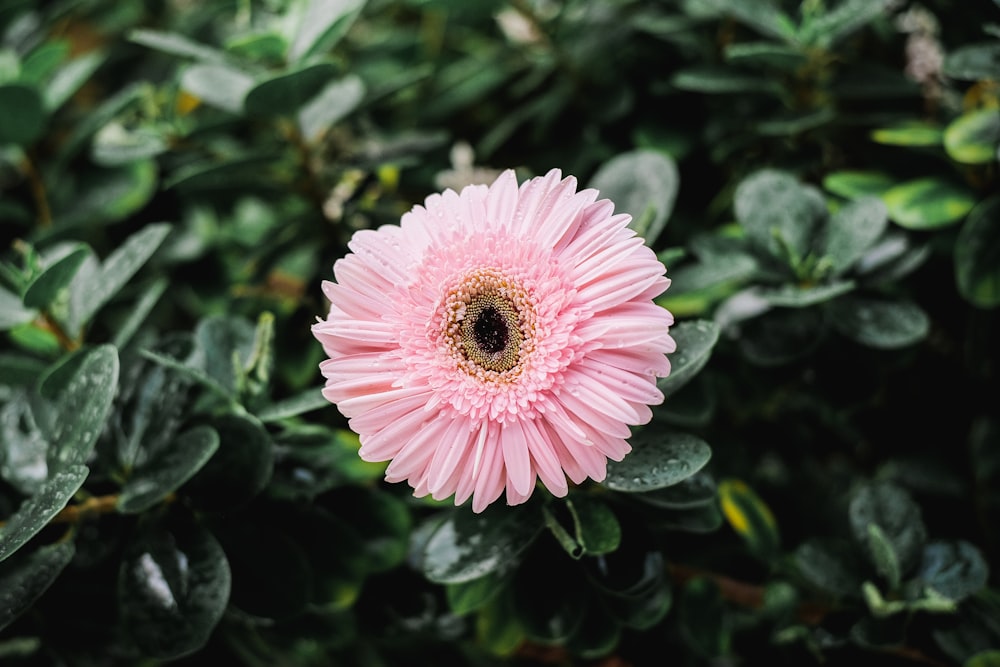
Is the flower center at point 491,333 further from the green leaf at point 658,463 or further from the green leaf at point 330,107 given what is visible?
the green leaf at point 330,107

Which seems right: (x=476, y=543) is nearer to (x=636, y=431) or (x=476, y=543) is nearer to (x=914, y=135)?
(x=636, y=431)

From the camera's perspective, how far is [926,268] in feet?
3.53

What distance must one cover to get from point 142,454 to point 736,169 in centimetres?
87

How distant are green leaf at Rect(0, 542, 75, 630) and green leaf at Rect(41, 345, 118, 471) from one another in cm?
8

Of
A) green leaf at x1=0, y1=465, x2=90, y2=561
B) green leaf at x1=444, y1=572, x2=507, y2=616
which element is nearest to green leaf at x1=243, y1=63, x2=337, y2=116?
green leaf at x1=0, y1=465, x2=90, y2=561

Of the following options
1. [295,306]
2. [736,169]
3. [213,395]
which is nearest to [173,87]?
[295,306]

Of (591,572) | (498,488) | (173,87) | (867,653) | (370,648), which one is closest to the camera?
(498,488)

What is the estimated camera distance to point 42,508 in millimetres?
688

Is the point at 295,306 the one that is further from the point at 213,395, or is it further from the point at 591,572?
the point at 591,572

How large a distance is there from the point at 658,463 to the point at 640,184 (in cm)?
34

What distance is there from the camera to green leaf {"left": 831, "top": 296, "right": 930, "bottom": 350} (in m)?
0.86

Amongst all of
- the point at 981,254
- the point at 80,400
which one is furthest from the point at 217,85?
the point at 981,254

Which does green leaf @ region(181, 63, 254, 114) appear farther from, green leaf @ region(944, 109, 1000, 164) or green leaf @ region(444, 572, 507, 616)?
green leaf @ region(944, 109, 1000, 164)

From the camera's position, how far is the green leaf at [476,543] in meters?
0.73
